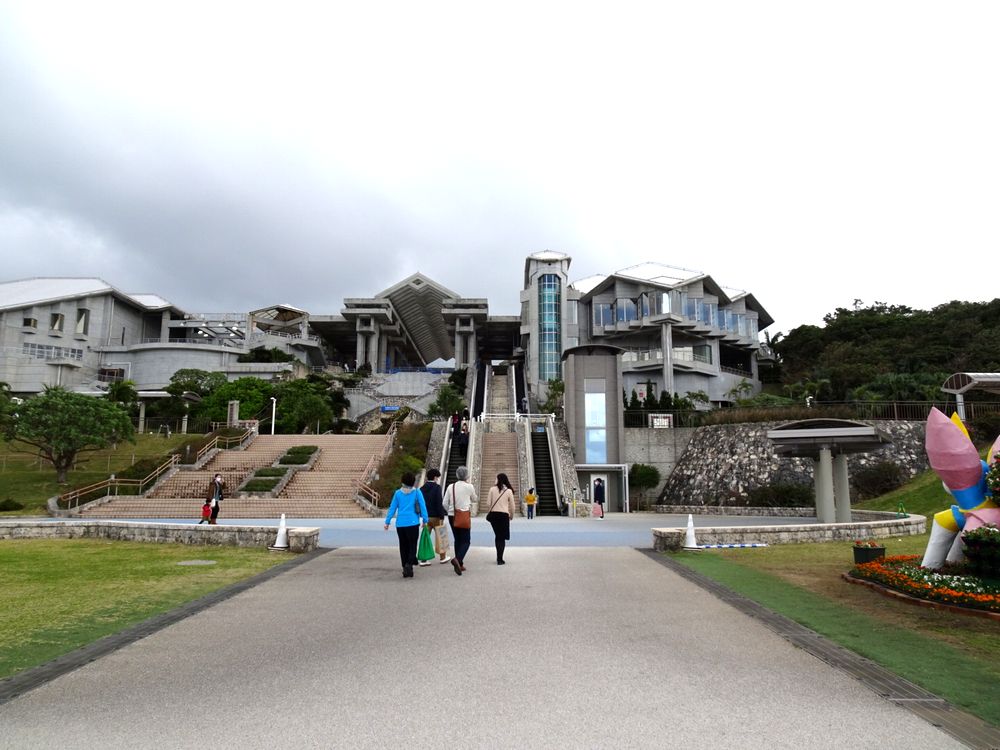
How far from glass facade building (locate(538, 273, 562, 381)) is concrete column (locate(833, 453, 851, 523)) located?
126ft

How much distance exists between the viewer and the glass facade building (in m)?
58.5

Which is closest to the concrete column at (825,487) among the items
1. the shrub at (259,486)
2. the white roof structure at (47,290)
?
the shrub at (259,486)

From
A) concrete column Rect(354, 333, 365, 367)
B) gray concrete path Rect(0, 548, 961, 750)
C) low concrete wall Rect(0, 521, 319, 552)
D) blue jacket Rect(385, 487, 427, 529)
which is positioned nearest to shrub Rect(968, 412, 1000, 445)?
gray concrete path Rect(0, 548, 961, 750)

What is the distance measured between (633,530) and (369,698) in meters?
14.9

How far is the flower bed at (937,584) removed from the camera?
705 cm

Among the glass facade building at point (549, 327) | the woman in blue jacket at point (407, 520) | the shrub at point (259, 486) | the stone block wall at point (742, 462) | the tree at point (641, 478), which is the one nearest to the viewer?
the woman in blue jacket at point (407, 520)

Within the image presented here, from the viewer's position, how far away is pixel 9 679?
479 centimetres

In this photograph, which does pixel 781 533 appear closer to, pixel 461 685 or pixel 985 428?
pixel 461 685

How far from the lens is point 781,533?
1388 centimetres

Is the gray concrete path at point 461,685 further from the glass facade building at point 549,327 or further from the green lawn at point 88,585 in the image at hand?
the glass facade building at point 549,327

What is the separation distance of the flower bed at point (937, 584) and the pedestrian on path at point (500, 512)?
4906mm

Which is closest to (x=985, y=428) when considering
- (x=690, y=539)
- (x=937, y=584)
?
(x=690, y=539)

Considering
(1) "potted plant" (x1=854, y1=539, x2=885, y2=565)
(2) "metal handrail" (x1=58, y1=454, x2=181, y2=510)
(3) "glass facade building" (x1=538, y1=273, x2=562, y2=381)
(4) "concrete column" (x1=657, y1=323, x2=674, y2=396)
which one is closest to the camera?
(1) "potted plant" (x1=854, y1=539, x2=885, y2=565)

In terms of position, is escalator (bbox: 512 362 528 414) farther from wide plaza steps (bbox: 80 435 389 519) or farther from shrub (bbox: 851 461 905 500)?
shrub (bbox: 851 461 905 500)
